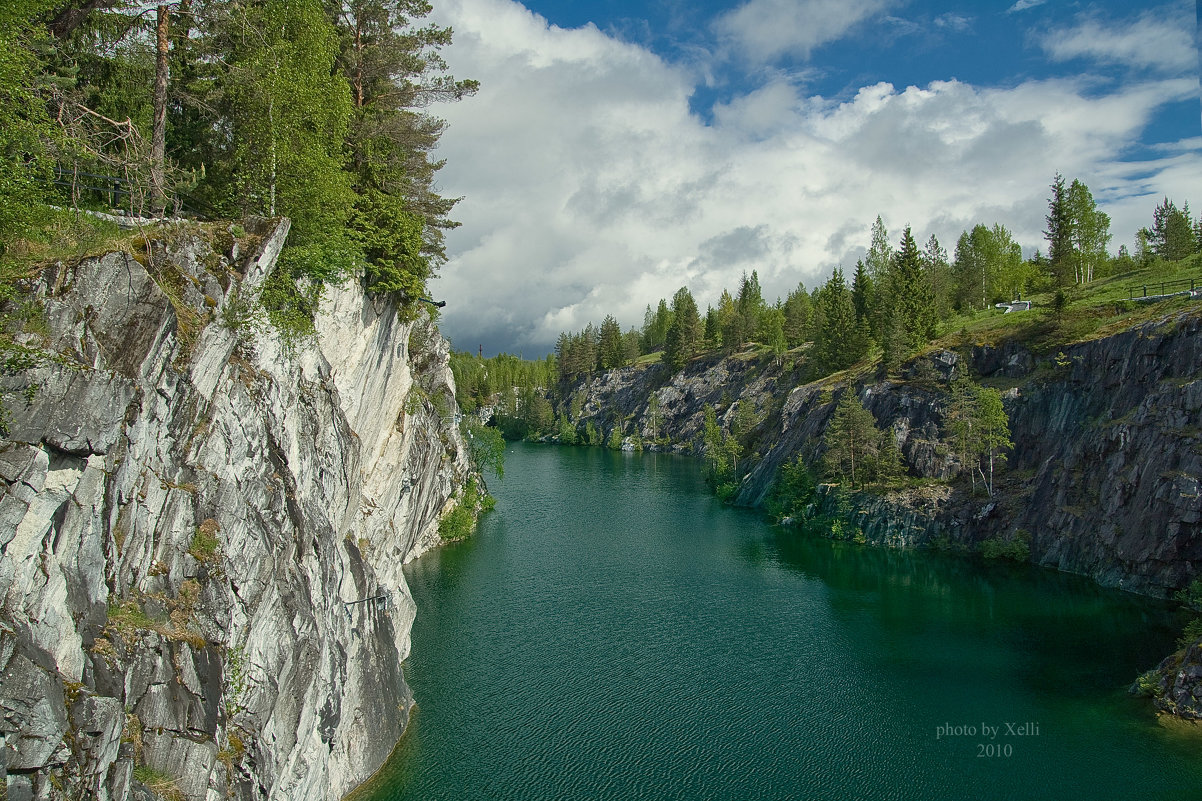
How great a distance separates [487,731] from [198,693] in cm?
1287

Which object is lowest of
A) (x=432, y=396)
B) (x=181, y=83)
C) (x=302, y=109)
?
(x=432, y=396)

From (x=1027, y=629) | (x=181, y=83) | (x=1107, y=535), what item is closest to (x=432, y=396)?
(x=181, y=83)

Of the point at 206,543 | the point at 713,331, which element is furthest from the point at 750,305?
the point at 206,543

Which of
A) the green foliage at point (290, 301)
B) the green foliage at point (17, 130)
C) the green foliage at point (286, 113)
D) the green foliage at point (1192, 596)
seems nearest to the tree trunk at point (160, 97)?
the green foliage at point (286, 113)

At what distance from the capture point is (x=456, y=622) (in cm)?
3734

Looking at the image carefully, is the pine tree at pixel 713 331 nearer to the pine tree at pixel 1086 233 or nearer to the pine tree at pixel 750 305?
the pine tree at pixel 750 305

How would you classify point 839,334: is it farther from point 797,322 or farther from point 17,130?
point 17,130

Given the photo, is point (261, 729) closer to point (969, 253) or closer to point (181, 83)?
point (181, 83)

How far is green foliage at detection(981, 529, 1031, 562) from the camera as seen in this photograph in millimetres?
47625

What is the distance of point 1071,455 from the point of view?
47469 mm

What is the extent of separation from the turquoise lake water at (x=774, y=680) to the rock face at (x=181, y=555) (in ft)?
18.0

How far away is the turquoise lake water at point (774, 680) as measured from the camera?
914 inches

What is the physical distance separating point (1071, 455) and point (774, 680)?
3106 cm

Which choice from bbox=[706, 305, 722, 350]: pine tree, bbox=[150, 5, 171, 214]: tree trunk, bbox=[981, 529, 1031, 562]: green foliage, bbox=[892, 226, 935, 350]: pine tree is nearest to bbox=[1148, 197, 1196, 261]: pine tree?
bbox=[892, 226, 935, 350]: pine tree
